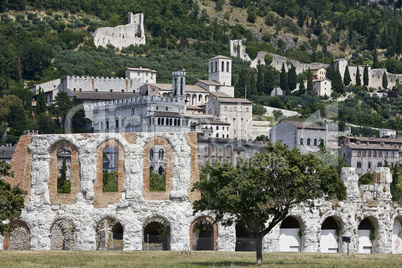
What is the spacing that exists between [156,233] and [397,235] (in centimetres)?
1495

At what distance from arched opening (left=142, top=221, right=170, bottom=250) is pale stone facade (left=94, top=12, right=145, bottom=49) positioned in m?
121

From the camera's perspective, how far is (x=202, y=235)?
4666cm

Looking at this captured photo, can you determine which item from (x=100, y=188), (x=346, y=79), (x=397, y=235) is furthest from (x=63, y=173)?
(x=346, y=79)

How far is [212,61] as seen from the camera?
158 m

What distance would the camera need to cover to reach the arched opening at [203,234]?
146 ft

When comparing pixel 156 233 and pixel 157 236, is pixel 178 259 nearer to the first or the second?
pixel 157 236

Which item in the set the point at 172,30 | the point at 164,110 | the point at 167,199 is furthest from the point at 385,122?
the point at 167,199

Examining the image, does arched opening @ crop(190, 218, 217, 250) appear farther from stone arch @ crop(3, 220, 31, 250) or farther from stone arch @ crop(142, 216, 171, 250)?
stone arch @ crop(3, 220, 31, 250)

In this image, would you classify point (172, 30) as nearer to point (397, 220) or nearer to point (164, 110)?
point (164, 110)

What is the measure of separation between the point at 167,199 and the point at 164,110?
7842 cm

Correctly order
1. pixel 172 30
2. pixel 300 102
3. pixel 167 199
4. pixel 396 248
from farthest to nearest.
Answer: pixel 172 30 < pixel 300 102 < pixel 396 248 < pixel 167 199

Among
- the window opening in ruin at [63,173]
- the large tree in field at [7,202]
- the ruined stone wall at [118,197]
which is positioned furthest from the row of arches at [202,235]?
the window opening in ruin at [63,173]

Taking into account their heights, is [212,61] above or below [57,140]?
above

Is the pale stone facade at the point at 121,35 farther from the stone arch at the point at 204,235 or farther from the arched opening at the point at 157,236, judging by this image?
the stone arch at the point at 204,235
